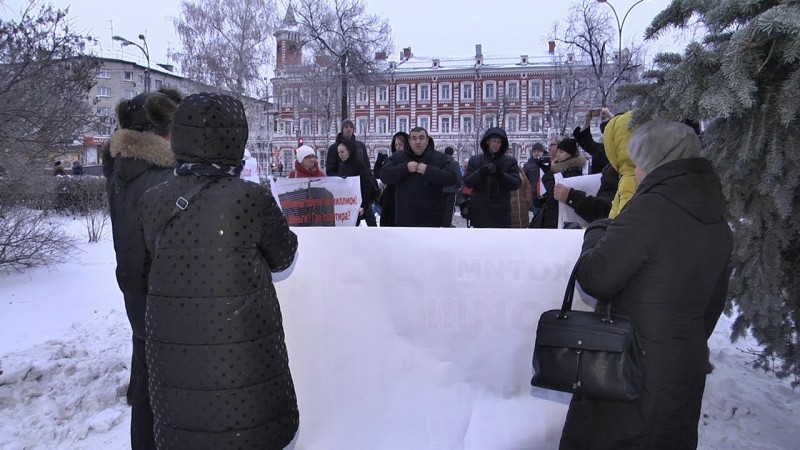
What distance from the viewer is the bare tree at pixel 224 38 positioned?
33.6 m

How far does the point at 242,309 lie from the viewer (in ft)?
6.51

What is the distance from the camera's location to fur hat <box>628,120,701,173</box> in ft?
7.24

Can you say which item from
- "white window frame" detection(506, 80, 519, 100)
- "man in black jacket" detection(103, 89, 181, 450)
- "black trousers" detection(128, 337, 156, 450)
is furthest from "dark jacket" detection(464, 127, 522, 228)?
"white window frame" detection(506, 80, 519, 100)

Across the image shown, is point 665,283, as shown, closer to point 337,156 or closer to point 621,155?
point 621,155

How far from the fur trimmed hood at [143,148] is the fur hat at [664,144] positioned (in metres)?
2.33

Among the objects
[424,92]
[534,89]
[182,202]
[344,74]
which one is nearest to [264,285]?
[182,202]

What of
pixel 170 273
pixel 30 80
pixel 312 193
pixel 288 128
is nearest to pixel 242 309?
pixel 170 273

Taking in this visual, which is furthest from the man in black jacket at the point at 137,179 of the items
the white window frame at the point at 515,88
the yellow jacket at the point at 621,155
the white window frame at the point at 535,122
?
the white window frame at the point at 515,88

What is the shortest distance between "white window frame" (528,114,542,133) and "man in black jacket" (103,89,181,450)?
58.1m

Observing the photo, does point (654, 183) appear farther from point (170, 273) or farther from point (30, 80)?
point (30, 80)

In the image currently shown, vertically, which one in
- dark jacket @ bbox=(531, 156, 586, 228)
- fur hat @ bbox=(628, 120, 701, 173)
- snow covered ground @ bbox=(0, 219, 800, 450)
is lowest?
snow covered ground @ bbox=(0, 219, 800, 450)

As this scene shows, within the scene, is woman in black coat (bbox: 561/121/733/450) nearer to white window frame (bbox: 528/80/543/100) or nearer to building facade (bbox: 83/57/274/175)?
building facade (bbox: 83/57/274/175)

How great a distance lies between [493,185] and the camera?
19.1ft

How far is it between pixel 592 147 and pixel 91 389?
180 inches
